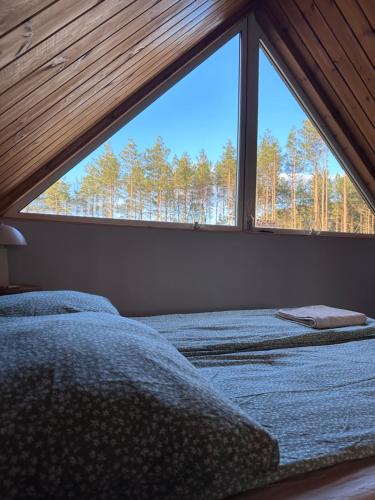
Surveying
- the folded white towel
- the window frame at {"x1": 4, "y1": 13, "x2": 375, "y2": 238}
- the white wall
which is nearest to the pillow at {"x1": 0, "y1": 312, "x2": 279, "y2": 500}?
the folded white towel

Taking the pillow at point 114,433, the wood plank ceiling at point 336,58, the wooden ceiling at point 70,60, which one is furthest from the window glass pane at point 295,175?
the pillow at point 114,433

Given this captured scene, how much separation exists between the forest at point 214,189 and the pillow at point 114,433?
1850mm

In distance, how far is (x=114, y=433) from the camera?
1.59 feet

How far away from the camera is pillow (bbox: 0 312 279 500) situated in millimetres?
447

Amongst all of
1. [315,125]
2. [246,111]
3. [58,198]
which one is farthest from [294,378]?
[315,125]

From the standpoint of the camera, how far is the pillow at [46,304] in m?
1.20

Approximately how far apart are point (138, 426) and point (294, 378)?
70cm

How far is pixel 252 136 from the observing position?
2.71 m

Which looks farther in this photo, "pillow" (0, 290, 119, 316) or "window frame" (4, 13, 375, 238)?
"window frame" (4, 13, 375, 238)

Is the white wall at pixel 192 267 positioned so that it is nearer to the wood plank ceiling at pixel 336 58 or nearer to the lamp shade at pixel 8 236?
the lamp shade at pixel 8 236

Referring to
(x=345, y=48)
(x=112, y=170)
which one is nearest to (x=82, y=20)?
(x=112, y=170)

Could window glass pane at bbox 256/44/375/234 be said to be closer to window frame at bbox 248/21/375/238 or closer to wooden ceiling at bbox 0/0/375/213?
window frame at bbox 248/21/375/238

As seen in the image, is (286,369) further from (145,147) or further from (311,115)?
(311,115)

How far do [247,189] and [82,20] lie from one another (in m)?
1.83
